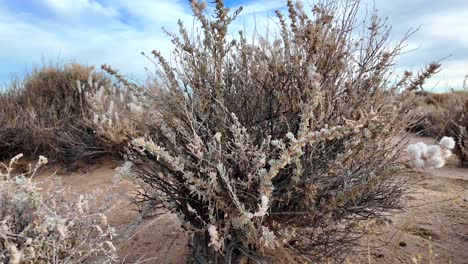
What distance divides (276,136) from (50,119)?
5.96 m

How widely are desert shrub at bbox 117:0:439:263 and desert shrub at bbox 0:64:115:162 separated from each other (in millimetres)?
4266

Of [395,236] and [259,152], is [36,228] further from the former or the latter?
[395,236]

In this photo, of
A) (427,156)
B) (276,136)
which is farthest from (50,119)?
(427,156)

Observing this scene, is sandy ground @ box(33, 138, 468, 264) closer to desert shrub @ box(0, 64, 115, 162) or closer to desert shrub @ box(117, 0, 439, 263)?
desert shrub @ box(117, 0, 439, 263)

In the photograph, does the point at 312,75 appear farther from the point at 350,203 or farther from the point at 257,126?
the point at 350,203

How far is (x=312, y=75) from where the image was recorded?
1741 mm

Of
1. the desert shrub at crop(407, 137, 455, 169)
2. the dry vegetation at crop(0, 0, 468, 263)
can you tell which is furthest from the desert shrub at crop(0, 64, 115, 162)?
the desert shrub at crop(407, 137, 455, 169)

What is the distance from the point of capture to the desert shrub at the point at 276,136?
2109 millimetres

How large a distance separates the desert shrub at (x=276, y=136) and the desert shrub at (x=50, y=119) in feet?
14.0

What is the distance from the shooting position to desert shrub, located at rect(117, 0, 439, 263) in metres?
2.11

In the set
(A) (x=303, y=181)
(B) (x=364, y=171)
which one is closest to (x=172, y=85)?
(A) (x=303, y=181)

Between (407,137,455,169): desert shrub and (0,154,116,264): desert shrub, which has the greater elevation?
(407,137,455,169): desert shrub

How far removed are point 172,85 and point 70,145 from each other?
4.87 metres

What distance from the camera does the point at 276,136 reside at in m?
2.32
